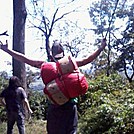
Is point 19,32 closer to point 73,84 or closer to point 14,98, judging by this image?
point 14,98

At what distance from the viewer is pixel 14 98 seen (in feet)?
26.5

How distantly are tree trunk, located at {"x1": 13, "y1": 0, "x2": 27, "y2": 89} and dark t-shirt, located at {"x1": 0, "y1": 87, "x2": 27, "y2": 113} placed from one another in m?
6.43

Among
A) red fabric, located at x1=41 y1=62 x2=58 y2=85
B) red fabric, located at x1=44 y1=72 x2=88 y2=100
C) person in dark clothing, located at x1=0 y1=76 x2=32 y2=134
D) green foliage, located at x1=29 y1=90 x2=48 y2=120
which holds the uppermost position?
red fabric, located at x1=41 y1=62 x2=58 y2=85

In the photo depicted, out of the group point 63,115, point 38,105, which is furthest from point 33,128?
point 63,115

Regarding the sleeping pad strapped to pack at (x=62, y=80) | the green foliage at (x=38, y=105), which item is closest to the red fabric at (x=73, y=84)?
the sleeping pad strapped to pack at (x=62, y=80)

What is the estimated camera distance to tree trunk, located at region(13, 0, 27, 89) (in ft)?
47.8

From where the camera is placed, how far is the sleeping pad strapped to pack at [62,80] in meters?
→ 4.17

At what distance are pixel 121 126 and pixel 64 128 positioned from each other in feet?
11.9

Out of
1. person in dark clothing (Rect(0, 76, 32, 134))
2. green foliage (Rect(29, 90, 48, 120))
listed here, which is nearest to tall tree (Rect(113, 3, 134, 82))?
green foliage (Rect(29, 90, 48, 120))

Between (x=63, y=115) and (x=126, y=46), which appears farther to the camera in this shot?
(x=126, y=46)

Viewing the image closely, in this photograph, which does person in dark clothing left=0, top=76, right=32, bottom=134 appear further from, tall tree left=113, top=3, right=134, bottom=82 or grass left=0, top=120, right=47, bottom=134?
tall tree left=113, top=3, right=134, bottom=82

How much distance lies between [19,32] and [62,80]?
1064 cm

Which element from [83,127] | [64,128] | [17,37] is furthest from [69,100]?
[17,37]

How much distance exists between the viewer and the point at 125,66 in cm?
4156
